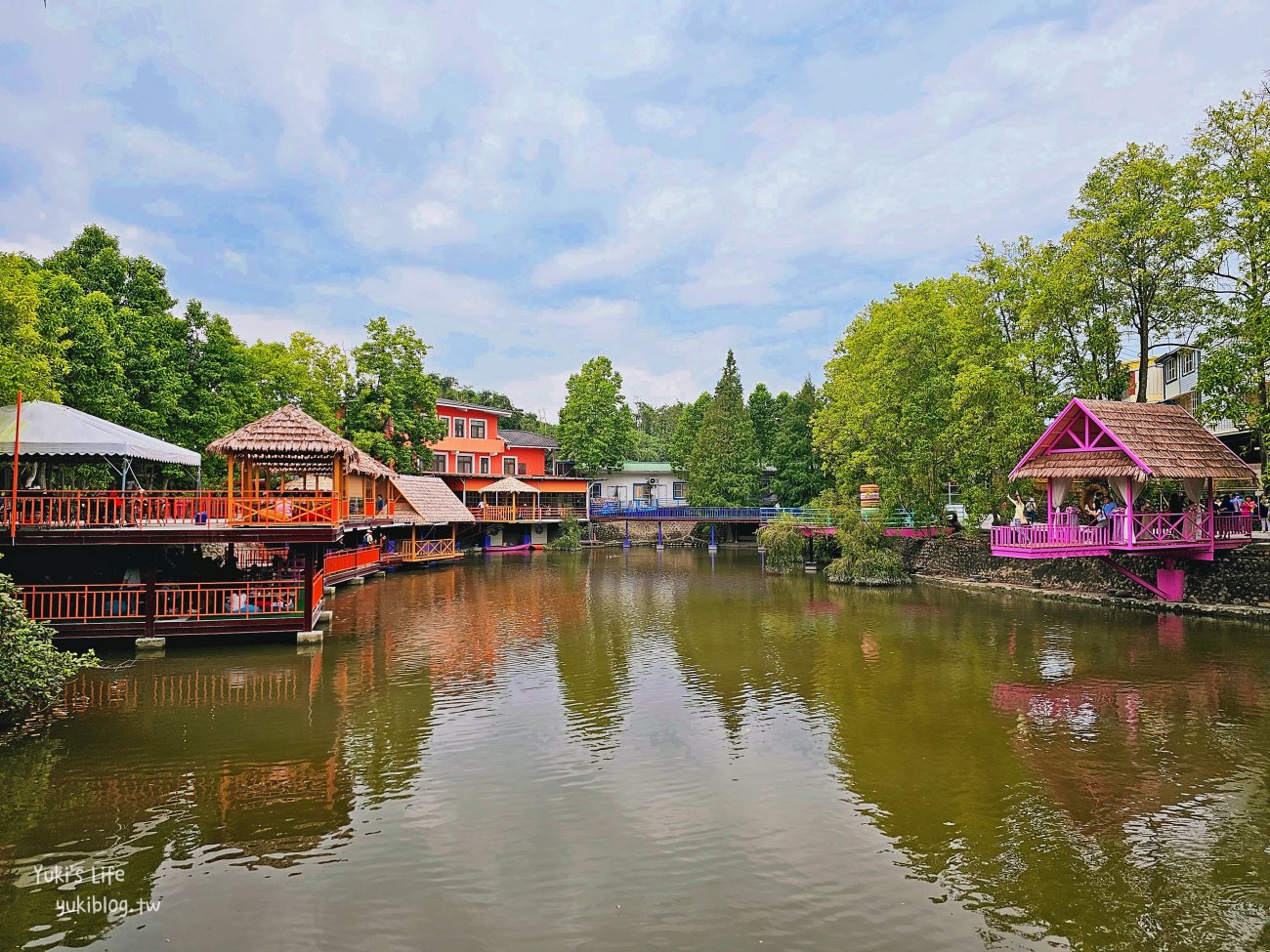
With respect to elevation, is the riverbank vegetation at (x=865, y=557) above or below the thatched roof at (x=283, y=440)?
below

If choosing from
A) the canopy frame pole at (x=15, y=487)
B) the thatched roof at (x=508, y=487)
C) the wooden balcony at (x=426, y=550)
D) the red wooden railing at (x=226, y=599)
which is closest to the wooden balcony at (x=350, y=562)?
the red wooden railing at (x=226, y=599)

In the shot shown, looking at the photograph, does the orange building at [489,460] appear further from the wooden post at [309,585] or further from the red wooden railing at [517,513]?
the wooden post at [309,585]

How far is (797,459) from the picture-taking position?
5316cm

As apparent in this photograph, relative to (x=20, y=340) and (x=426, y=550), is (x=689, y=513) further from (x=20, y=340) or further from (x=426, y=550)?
(x=20, y=340)

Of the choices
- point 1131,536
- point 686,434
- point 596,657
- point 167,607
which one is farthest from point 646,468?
point 167,607

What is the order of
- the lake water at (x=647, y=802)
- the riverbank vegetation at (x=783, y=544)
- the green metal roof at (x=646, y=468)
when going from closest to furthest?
the lake water at (x=647, y=802)
the riverbank vegetation at (x=783, y=544)
the green metal roof at (x=646, y=468)

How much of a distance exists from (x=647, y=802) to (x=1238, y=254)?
23.2 m

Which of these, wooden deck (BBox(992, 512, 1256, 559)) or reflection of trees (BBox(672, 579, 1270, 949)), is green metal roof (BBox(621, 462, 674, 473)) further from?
wooden deck (BBox(992, 512, 1256, 559))

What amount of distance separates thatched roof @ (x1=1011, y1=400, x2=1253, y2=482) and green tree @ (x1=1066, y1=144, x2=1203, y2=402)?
7.63ft

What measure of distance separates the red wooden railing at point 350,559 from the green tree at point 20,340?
8.58 metres

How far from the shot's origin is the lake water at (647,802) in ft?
20.6

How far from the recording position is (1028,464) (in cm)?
2158

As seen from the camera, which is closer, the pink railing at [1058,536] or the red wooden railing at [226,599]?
the red wooden railing at [226,599]

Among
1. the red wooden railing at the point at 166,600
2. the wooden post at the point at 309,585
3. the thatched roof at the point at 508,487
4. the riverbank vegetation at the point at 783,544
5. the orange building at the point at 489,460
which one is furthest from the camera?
the orange building at the point at 489,460
